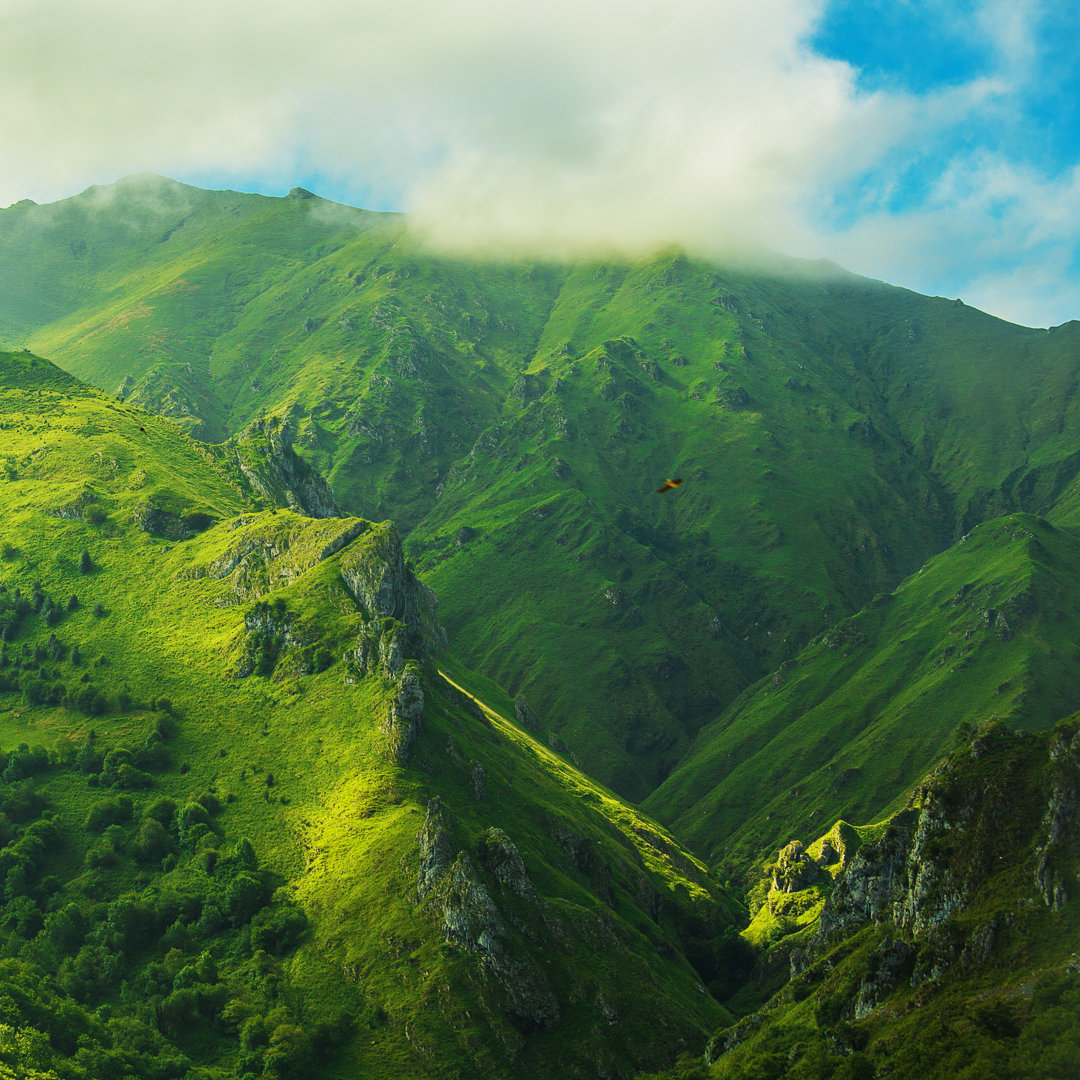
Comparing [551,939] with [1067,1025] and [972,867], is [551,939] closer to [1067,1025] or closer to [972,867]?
[972,867]

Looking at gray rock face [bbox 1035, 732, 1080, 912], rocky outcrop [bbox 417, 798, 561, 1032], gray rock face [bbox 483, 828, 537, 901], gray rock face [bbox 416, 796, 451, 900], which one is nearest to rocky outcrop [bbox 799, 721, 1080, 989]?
gray rock face [bbox 1035, 732, 1080, 912]

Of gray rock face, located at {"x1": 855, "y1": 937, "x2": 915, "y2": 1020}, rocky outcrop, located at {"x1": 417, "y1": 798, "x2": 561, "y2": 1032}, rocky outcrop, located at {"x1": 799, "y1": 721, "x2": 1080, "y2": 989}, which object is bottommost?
rocky outcrop, located at {"x1": 417, "y1": 798, "x2": 561, "y2": 1032}

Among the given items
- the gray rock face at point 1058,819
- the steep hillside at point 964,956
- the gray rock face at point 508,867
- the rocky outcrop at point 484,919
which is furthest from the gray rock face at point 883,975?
the gray rock face at point 508,867

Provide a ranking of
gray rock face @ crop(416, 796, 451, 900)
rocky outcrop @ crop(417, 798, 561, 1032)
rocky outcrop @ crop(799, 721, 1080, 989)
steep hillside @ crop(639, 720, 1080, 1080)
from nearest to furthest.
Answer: steep hillside @ crop(639, 720, 1080, 1080)
rocky outcrop @ crop(799, 721, 1080, 989)
rocky outcrop @ crop(417, 798, 561, 1032)
gray rock face @ crop(416, 796, 451, 900)

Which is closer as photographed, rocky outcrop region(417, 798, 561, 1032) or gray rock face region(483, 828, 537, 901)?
rocky outcrop region(417, 798, 561, 1032)

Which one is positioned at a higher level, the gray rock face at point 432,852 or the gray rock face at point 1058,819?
the gray rock face at point 1058,819

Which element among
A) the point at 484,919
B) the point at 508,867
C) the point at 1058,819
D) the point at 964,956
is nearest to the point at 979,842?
the point at 1058,819

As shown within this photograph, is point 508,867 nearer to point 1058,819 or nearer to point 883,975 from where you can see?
point 883,975

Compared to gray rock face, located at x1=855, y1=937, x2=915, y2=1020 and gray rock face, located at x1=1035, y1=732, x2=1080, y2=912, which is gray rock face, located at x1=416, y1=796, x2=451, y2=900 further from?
gray rock face, located at x1=1035, y1=732, x2=1080, y2=912

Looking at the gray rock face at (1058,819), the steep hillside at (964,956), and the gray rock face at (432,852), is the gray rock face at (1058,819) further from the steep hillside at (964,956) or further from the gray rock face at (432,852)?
the gray rock face at (432,852)
